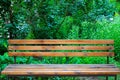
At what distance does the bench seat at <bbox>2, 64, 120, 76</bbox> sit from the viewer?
4637 mm

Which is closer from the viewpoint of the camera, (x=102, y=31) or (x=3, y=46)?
(x=3, y=46)

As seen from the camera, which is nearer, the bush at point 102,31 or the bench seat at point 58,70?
the bench seat at point 58,70

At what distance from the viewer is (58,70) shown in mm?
4750

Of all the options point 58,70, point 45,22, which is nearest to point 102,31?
point 45,22

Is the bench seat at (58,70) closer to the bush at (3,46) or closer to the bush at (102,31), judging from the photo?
the bush at (3,46)

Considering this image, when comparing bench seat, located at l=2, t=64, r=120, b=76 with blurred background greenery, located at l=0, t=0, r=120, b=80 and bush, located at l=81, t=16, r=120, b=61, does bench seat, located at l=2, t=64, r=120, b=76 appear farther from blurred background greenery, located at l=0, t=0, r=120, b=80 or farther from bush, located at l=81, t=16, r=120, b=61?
bush, located at l=81, t=16, r=120, b=61

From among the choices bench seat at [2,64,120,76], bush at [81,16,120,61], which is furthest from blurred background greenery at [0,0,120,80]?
bench seat at [2,64,120,76]

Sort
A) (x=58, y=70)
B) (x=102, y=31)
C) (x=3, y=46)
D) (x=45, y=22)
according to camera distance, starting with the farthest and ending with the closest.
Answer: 1. (x=102, y=31)
2. (x=45, y=22)
3. (x=3, y=46)
4. (x=58, y=70)

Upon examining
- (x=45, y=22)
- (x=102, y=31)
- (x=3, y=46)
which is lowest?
(x=3, y=46)

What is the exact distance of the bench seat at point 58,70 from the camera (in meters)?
4.64

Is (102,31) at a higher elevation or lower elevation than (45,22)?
lower

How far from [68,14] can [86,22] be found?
2.13ft

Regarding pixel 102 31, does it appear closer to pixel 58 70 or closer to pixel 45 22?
pixel 45 22

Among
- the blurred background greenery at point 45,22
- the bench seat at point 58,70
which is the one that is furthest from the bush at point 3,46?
the bench seat at point 58,70
